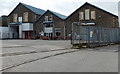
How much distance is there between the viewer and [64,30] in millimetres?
50031

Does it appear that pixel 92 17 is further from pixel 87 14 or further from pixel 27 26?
pixel 27 26

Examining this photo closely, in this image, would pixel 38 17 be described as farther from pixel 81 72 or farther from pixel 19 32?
pixel 81 72

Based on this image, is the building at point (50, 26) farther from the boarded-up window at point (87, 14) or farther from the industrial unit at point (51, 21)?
the boarded-up window at point (87, 14)

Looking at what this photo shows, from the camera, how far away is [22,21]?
193ft

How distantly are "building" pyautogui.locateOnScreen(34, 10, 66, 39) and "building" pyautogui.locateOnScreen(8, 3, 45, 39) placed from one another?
8.20 ft

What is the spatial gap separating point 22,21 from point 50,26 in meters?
11.4

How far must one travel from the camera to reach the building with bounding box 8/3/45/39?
186 ft

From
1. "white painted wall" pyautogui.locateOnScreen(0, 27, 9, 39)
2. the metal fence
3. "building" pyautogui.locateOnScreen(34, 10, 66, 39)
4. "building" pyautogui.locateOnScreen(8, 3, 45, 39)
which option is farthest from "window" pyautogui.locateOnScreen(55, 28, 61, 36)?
the metal fence

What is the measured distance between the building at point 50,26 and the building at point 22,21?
98.5 inches

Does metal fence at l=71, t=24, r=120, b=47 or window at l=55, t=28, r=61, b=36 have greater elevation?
window at l=55, t=28, r=61, b=36

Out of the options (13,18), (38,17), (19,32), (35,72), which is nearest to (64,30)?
(38,17)

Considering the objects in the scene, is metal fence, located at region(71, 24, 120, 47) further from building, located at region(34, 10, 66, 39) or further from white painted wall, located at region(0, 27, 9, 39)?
white painted wall, located at region(0, 27, 9, 39)

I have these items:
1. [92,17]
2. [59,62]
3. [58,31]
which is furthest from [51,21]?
[59,62]

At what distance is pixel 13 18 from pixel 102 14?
1262 inches
